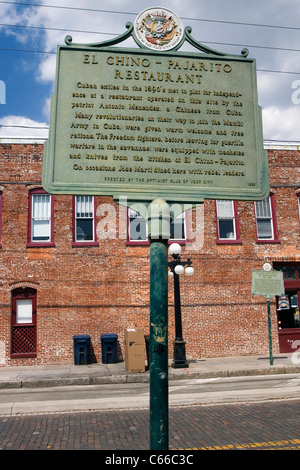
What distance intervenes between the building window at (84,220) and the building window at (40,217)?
1016 mm

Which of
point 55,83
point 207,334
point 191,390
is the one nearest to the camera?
point 55,83

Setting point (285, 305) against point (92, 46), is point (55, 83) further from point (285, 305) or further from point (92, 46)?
point (285, 305)

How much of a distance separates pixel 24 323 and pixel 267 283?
992 cm

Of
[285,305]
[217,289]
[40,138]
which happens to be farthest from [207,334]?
[40,138]

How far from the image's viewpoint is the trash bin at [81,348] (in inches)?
624

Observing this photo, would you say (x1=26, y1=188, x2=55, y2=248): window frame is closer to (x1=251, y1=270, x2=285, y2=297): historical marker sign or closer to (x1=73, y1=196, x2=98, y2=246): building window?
(x1=73, y1=196, x2=98, y2=246): building window

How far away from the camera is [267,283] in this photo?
16062 millimetres

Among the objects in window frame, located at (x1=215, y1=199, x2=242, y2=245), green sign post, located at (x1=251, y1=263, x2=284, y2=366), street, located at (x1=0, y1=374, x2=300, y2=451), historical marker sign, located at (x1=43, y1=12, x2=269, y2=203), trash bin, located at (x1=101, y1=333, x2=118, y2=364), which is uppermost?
window frame, located at (x1=215, y1=199, x2=242, y2=245)

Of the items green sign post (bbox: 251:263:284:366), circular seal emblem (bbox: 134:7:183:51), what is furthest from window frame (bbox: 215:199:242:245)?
circular seal emblem (bbox: 134:7:183:51)

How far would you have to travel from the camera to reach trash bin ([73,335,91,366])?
52.0ft

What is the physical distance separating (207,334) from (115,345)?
4.02m

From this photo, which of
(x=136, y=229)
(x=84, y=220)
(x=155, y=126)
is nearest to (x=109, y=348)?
(x=136, y=229)

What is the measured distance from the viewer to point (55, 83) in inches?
151

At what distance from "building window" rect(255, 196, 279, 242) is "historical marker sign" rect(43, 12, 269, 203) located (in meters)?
15.3
